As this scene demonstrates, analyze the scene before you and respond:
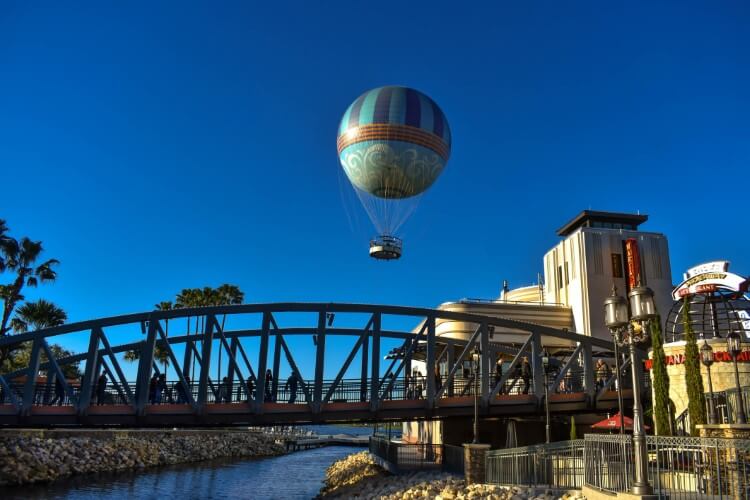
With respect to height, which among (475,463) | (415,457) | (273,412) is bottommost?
(415,457)

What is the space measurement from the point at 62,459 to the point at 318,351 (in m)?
26.6

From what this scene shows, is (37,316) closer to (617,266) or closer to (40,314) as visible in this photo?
(40,314)

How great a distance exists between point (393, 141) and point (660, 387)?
62.4ft

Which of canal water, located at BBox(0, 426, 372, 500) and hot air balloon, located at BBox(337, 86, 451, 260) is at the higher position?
hot air balloon, located at BBox(337, 86, 451, 260)

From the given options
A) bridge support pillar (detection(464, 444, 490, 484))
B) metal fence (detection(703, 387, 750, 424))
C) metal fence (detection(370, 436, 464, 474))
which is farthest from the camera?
metal fence (detection(370, 436, 464, 474))

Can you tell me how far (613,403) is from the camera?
1266 inches

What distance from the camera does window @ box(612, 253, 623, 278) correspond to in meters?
51.8

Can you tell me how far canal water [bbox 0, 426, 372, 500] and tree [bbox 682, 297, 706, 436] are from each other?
23191 mm

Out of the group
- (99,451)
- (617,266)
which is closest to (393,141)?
(617,266)

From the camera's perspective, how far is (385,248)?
124ft

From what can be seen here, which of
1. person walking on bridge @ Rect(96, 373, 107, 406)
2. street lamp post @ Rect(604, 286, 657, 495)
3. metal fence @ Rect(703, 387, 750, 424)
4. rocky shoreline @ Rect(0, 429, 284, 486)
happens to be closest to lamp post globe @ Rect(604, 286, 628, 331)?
street lamp post @ Rect(604, 286, 657, 495)

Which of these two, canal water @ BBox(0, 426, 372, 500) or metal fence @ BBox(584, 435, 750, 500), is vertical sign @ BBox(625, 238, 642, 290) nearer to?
canal water @ BBox(0, 426, 372, 500)

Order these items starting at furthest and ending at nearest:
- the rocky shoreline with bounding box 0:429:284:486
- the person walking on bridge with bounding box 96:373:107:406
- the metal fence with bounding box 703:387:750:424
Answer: the rocky shoreline with bounding box 0:429:284:486
the person walking on bridge with bounding box 96:373:107:406
the metal fence with bounding box 703:387:750:424

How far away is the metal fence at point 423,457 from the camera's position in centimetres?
2908
